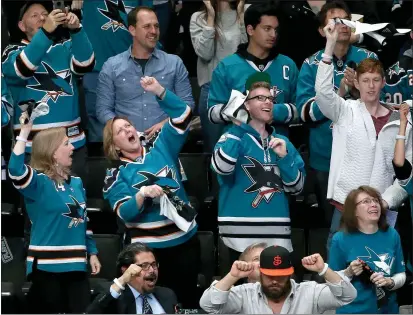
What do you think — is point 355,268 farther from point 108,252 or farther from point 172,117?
point 108,252

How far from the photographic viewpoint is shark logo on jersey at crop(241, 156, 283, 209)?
877 centimetres

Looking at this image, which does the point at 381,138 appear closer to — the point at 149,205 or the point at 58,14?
the point at 149,205

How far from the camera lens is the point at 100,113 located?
9.83 meters

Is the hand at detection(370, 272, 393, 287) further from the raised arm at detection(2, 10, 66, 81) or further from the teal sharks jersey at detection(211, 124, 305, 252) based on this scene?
the raised arm at detection(2, 10, 66, 81)

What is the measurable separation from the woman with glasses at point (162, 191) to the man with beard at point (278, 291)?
112 cm

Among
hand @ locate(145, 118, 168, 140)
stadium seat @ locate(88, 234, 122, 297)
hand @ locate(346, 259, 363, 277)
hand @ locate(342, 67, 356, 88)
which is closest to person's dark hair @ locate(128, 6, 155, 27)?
hand @ locate(145, 118, 168, 140)

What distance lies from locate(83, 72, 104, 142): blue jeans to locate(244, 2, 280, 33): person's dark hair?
4.70 ft

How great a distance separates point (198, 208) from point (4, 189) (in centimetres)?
154

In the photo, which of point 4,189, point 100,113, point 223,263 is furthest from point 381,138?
point 4,189

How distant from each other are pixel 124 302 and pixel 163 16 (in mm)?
3683

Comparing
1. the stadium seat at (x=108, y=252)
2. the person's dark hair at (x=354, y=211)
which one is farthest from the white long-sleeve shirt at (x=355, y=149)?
the stadium seat at (x=108, y=252)

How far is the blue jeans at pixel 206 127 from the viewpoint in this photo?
9930 millimetres

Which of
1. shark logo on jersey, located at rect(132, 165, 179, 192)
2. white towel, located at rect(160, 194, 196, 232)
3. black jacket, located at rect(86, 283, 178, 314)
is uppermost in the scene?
shark logo on jersey, located at rect(132, 165, 179, 192)

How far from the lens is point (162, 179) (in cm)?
879
